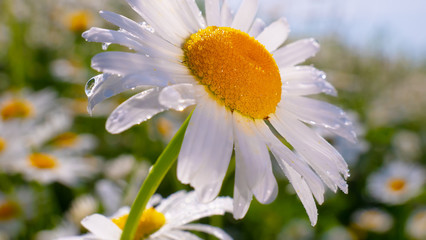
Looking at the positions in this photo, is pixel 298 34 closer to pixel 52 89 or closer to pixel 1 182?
pixel 52 89

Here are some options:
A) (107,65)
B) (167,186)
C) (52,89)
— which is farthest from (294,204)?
(52,89)

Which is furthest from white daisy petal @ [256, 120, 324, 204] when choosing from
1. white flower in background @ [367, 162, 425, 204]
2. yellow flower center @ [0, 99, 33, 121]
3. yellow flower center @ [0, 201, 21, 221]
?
white flower in background @ [367, 162, 425, 204]

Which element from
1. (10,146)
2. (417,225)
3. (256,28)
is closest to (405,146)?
(417,225)

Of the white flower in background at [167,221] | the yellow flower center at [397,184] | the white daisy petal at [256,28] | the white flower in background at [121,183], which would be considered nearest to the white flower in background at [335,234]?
the white flower in background at [121,183]

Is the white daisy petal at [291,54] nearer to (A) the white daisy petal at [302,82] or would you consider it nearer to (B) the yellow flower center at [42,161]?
(A) the white daisy petal at [302,82]

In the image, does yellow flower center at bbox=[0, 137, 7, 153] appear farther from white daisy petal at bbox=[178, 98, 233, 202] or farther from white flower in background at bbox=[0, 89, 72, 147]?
white daisy petal at bbox=[178, 98, 233, 202]

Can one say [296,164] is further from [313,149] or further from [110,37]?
Result: [110,37]
